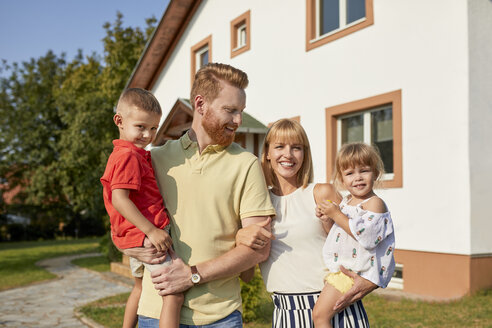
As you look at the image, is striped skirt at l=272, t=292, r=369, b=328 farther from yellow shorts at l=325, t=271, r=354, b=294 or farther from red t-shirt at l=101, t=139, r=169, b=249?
red t-shirt at l=101, t=139, r=169, b=249

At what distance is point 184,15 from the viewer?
17500 millimetres

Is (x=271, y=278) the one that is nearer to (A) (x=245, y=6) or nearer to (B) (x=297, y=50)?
(B) (x=297, y=50)

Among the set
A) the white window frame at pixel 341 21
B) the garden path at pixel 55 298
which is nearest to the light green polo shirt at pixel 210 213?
the garden path at pixel 55 298

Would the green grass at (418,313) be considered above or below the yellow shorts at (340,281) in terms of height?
below

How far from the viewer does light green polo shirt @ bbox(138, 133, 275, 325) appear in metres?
2.35

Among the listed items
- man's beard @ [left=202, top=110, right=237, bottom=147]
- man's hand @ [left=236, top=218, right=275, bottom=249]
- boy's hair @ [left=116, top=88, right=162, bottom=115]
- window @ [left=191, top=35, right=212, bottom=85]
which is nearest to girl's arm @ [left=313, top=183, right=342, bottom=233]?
man's hand @ [left=236, top=218, right=275, bottom=249]

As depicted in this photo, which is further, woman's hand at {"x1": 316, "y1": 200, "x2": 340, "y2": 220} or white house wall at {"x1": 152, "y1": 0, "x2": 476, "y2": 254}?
white house wall at {"x1": 152, "y1": 0, "x2": 476, "y2": 254}

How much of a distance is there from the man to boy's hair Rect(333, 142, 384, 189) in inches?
24.1

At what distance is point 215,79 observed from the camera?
7.93 feet

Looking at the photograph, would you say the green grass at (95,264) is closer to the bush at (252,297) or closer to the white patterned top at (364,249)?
the bush at (252,297)

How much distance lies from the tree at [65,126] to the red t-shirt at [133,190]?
63.9ft

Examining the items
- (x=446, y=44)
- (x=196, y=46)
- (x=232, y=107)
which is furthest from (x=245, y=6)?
(x=232, y=107)

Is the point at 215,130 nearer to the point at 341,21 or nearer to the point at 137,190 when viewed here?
the point at 137,190

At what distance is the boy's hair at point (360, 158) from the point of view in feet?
8.99
